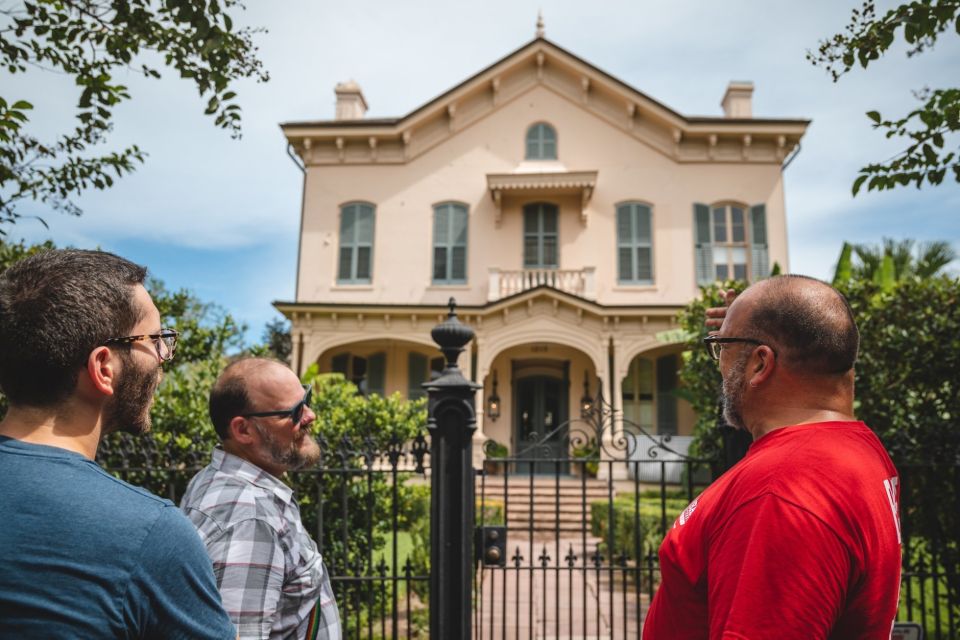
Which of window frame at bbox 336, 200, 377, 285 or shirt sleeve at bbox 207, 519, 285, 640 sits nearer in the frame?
shirt sleeve at bbox 207, 519, 285, 640

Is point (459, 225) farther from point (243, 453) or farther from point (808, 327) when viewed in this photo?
point (808, 327)

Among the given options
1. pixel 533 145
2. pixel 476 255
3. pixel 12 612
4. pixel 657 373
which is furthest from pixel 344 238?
pixel 12 612

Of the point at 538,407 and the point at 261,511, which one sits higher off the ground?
the point at 538,407

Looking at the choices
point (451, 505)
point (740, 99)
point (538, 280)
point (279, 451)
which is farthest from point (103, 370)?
point (740, 99)

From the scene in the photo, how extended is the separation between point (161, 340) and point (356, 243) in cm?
1614

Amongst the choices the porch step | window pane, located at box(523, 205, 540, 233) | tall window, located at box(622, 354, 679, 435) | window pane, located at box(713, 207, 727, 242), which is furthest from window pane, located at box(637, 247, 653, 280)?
the porch step

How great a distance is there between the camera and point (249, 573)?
6.77ft

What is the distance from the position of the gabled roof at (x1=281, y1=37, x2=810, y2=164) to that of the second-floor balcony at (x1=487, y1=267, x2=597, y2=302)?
424 cm

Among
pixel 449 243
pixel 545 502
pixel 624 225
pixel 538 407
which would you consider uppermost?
pixel 624 225

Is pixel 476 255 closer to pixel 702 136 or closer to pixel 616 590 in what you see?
pixel 702 136

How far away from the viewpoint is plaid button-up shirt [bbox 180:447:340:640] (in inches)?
80.7

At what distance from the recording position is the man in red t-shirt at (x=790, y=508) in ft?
4.33

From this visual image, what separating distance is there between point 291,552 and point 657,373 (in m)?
16.1

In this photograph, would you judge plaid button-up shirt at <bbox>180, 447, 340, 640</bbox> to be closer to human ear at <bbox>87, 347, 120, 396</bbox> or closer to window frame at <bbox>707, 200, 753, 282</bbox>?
human ear at <bbox>87, 347, 120, 396</bbox>
